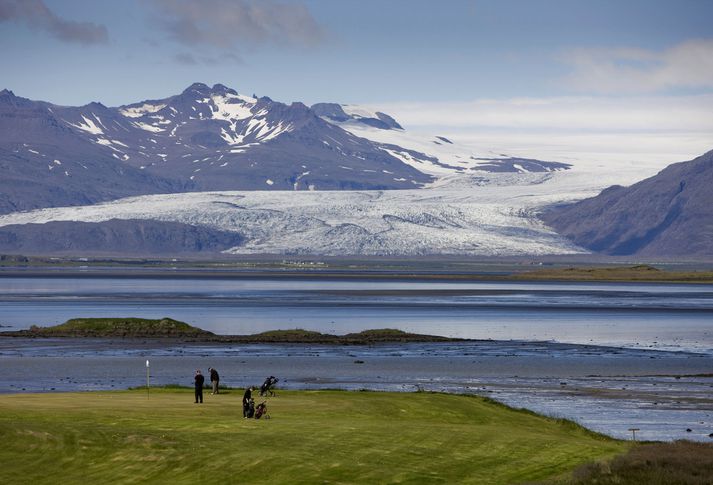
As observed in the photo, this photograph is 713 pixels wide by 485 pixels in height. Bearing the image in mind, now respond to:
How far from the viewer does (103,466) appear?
969 inches

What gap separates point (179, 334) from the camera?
252ft

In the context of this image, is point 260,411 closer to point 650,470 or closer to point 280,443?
point 280,443

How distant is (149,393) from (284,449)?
14.1 m

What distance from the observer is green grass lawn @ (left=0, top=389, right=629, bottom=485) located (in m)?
24.5

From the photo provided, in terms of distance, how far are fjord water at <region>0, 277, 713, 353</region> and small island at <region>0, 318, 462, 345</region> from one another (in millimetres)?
3637

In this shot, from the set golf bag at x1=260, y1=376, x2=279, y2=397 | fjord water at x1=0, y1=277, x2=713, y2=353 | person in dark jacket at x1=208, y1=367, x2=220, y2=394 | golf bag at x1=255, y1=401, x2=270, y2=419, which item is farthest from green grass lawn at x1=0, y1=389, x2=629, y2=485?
fjord water at x1=0, y1=277, x2=713, y2=353

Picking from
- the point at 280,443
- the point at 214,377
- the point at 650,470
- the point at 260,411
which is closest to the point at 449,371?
the point at 214,377

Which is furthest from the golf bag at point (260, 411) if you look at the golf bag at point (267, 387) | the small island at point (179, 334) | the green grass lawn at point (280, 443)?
the small island at point (179, 334)

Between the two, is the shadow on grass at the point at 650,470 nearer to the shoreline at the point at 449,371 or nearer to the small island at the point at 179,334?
the shoreline at the point at 449,371

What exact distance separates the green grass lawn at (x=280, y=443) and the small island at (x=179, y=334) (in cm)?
3742

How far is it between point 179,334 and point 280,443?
50164mm

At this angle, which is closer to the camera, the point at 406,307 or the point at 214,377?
the point at 214,377

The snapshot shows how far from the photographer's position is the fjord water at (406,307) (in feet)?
270

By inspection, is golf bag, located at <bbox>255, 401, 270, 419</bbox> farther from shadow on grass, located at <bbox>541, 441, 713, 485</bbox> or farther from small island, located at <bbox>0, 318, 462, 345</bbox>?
small island, located at <bbox>0, 318, 462, 345</bbox>
